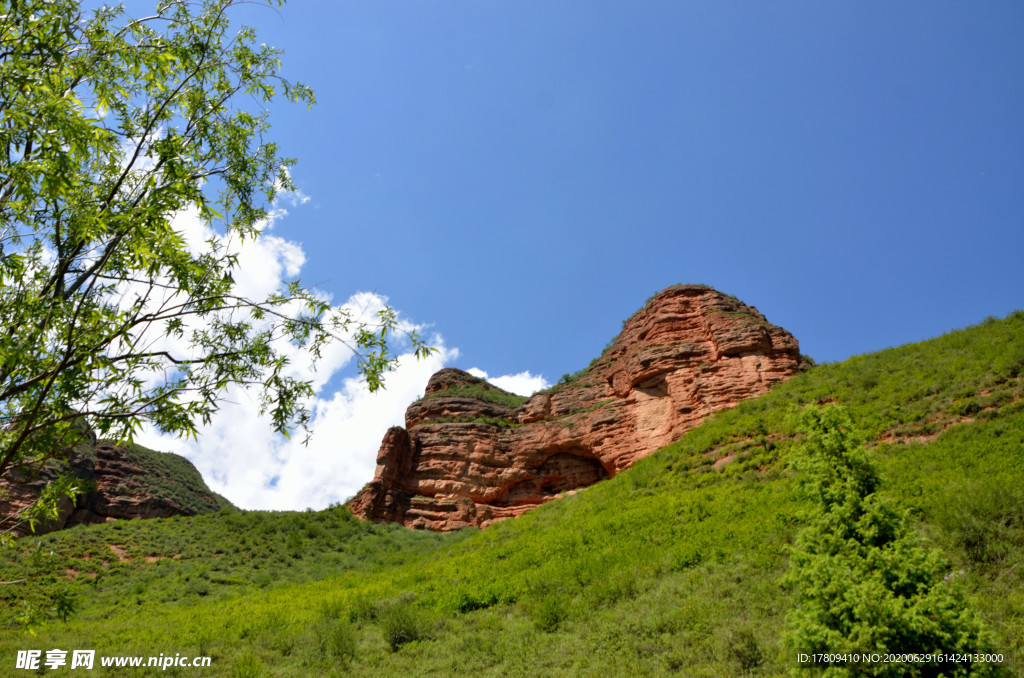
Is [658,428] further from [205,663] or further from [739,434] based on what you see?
[205,663]

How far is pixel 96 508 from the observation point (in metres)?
44.0

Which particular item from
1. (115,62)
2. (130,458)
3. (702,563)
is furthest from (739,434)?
(130,458)

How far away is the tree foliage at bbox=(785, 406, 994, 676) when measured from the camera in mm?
7316

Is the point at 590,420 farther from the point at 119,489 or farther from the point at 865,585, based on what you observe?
the point at 119,489

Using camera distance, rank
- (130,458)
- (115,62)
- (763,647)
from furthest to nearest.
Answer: (130,458) → (763,647) → (115,62)

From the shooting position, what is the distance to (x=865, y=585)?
7852 mm

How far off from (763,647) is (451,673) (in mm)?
6318

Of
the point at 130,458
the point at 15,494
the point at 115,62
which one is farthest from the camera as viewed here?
the point at 130,458

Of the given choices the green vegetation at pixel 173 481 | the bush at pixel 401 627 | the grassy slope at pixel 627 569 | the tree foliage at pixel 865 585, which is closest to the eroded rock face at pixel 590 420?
the grassy slope at pixel 627 569

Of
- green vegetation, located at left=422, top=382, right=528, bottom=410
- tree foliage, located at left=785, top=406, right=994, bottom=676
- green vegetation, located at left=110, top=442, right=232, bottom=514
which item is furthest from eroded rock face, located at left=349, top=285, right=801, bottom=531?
tree foliage, located at left=785, top=406, right=994, bottom=676

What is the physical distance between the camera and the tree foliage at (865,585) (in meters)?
7.32

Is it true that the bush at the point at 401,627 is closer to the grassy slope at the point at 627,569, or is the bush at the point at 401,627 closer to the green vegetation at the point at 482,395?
the grassy slope at the point at 627,569

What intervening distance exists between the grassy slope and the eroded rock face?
345cm

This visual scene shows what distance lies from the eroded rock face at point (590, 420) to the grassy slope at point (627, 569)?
345cm
